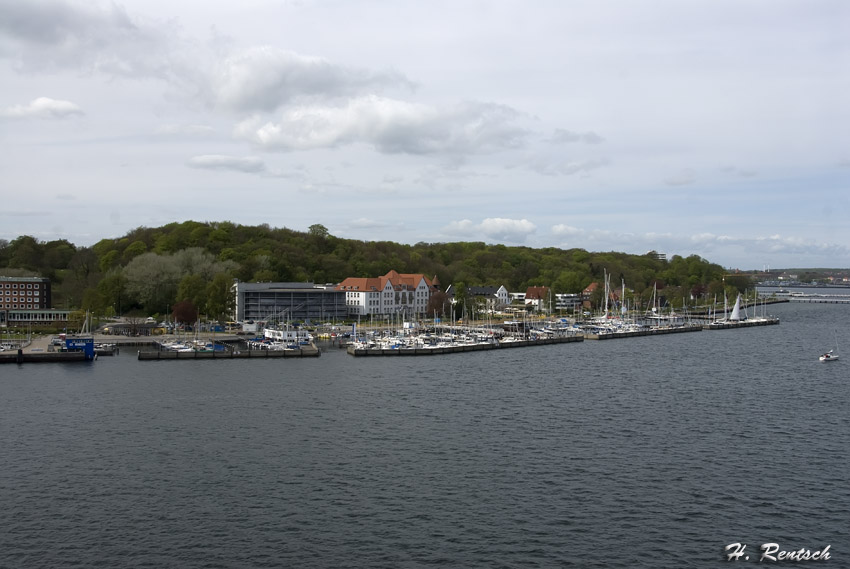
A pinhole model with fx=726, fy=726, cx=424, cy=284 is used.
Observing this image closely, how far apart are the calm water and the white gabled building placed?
34.8 meters

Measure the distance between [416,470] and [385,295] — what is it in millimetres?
53086

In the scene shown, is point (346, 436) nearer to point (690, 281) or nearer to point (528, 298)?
point (528, 298)

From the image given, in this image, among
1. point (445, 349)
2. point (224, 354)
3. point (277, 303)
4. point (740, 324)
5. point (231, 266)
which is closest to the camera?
point (224, 354)

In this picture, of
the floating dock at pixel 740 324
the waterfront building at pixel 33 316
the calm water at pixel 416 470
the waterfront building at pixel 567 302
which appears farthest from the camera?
the waterfront building at pixel 567 302

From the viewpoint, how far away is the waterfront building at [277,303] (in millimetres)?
65075

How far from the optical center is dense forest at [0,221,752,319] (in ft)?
216

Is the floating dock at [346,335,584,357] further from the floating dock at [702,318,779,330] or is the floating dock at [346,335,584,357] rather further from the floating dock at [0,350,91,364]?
the floating dock at [702,318,779,330]

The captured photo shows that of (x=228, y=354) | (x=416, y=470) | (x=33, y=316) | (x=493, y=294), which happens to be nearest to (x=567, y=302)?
(x=493, y=294)

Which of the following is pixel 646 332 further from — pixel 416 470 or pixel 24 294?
pixel 24 294

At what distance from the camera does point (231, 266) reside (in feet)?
233

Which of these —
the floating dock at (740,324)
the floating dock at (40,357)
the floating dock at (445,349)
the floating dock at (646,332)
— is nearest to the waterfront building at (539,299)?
the floating dock at (646,332)

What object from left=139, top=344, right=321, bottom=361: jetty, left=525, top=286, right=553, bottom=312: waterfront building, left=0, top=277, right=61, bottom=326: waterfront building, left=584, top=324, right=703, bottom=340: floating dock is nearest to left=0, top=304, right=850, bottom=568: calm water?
left=139, top=344, right=321, bottom=361: jetty

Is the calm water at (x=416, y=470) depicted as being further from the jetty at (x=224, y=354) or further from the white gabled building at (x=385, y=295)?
the white gabled building at (x=385, y=295)

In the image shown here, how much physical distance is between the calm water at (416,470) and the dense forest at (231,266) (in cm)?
2886
